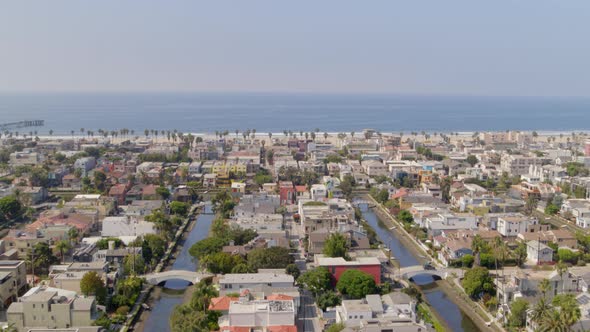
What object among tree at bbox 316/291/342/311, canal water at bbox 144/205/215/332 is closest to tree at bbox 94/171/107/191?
canal water at bbox 144/205/215/332

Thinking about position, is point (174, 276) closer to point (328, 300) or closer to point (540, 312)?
point (328, 300)

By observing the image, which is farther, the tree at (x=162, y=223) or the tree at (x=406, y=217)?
the tree at (x=406, y=217)

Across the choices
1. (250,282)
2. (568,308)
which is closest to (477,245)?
(568,308)

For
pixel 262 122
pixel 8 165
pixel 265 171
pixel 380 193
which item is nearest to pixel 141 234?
pixel 380 193

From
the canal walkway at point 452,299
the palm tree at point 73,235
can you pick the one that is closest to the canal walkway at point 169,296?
the palm tree at point 73,235

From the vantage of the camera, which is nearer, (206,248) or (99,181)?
(206,248)

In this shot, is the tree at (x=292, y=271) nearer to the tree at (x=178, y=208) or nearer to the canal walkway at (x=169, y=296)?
the canal walkway at (x=169, y=296)
